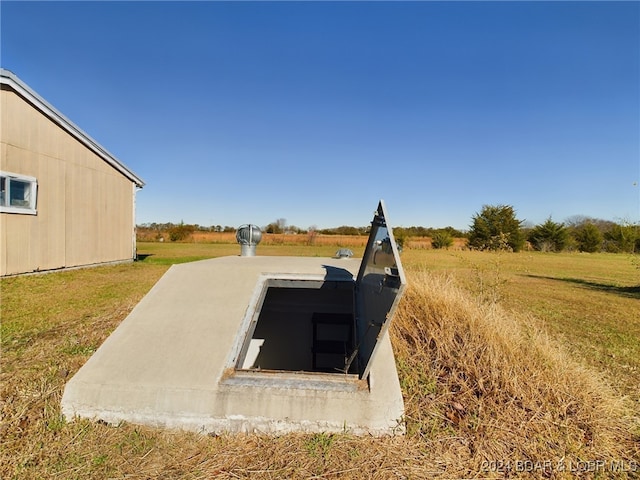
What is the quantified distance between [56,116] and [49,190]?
6.67 ft

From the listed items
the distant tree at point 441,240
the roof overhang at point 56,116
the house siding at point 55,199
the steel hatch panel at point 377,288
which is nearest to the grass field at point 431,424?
the steel hatch panel at point 377,288

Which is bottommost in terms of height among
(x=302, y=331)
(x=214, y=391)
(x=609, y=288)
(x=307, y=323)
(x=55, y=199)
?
(x=302, y=331)

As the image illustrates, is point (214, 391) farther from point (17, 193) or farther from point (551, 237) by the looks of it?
point (551, 237)

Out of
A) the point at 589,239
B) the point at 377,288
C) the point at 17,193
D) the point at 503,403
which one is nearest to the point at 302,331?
the point at 377,288

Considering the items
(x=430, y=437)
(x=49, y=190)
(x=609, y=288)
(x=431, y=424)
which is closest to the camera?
(x=430, y=437)

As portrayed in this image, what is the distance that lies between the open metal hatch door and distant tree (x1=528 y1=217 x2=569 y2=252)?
35.9 metres

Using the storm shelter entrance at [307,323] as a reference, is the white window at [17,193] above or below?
above

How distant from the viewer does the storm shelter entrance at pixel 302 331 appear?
→ 21.1 ft

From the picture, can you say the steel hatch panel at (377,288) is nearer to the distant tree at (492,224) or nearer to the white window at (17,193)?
the white window at (17,193)

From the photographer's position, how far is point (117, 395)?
2.94m

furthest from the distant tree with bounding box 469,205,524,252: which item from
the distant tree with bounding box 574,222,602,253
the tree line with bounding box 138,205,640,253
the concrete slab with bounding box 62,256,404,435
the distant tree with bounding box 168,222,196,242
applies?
the distant tree with bounding box 168,222,196,242

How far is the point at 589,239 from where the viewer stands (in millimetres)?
34562

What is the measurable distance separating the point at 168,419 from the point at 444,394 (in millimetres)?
2328

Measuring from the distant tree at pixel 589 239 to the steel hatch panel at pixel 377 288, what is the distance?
3902cm
